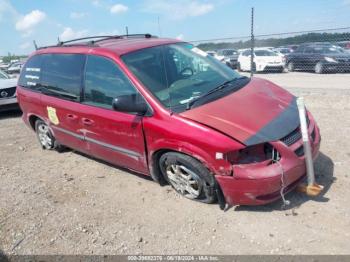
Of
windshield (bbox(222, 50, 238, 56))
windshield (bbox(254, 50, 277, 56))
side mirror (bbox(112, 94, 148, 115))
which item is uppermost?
side mirror (bbox(112, 94, 148, 115))

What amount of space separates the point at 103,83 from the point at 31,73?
2.24m

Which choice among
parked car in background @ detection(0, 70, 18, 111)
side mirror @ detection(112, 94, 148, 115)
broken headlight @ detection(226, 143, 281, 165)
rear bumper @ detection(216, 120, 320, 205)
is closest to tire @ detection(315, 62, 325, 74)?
parked car in background @ detection(0, 70, 18, 111)

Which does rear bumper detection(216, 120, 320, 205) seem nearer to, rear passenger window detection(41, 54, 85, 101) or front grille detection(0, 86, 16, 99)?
rear passenger window detection(41, 54, 85, 101)

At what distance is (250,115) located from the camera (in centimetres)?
347

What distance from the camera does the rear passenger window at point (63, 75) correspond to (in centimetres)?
458

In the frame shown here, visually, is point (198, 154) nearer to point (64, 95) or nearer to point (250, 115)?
point (250, 115)

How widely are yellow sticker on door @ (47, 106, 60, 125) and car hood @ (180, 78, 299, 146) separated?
99.1 inches

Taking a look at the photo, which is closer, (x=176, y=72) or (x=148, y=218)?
(x=148, y=218)

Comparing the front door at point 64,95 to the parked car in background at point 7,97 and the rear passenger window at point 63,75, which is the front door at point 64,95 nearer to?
the rear passenger window at point 63,75

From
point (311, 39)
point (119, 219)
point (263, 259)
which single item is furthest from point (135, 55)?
point (311, 39)

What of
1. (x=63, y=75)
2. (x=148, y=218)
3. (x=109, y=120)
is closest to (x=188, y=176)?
(x=148, y=218)

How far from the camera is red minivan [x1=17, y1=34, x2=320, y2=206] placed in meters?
3.24

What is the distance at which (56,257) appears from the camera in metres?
3.22

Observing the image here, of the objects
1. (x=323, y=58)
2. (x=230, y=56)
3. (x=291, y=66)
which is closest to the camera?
(x=323, y=58)
